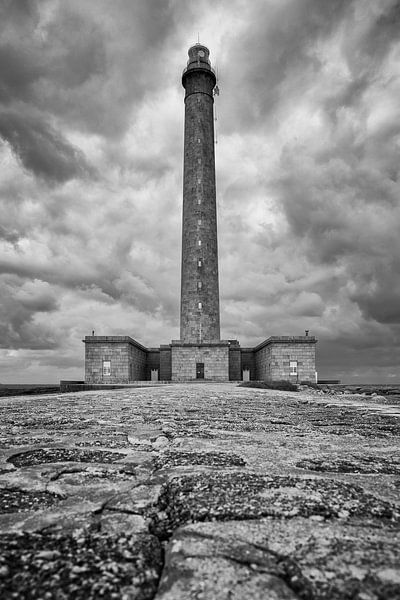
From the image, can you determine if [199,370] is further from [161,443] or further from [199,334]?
[161,443]

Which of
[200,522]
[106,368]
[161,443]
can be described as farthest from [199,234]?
[200,522]

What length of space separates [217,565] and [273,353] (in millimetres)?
33793

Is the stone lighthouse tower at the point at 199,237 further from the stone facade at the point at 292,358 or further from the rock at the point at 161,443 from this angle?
the rock at the point at 161,443

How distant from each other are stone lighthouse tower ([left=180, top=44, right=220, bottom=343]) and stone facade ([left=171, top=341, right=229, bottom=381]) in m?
2.47

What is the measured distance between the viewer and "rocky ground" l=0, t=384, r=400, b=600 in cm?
100

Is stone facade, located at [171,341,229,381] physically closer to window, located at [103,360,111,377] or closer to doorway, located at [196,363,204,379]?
doorway, located at [196,363,204,379]

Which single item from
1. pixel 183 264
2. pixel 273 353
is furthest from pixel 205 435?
→ pixel 183 264

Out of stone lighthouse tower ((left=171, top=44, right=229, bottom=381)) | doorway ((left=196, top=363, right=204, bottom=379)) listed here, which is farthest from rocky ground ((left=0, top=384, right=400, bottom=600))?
stone lighthouse tower ((left=171, top=44, right=229, bottom=381))

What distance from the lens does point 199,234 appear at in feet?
124

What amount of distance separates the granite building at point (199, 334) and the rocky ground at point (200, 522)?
3169cm

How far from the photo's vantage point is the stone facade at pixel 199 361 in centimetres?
3397

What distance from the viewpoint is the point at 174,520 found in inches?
56.7

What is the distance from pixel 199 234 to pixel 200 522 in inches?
1464

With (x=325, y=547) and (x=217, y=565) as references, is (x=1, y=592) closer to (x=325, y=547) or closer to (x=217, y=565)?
(x=217, y=565)
